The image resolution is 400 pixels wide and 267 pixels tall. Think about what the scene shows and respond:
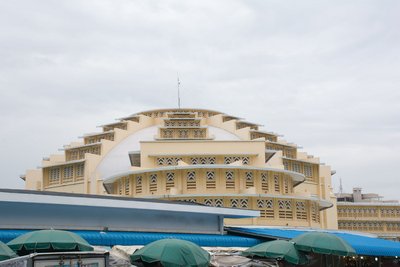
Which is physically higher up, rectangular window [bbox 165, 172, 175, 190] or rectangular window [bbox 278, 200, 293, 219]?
rectangular window [bbox 165, 172, 175, 190]

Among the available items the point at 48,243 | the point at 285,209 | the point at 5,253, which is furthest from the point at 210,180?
the point at 5,253

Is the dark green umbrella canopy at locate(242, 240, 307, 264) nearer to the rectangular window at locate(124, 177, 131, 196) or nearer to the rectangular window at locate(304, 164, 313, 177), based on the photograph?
the rectangular window at locate(124, 177, 131, 196)

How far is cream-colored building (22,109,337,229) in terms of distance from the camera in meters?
34.8

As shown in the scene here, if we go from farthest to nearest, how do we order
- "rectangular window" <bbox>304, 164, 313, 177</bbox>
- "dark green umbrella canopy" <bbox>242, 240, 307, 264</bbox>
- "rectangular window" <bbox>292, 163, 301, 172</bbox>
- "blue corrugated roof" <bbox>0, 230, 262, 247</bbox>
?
"rectangular window" <bbox>304, 164, 313, 177</bbox> < "rectangular window" <bbox>292, 163, 301, 172</bbox> < "blue corrugated roof" <bbox>0, 230, 262, 247</bbox> < "dark green umbrella canopy" <bbox>242, 240, 307, 264</bbox>

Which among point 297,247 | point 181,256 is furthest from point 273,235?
point 181,256

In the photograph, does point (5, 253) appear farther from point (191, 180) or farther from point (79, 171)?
point (79, 171)

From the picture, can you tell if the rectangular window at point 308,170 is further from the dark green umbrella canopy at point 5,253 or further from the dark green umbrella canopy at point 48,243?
the dark green umbrella canopy at point 5,253

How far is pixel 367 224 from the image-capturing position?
7006 cm

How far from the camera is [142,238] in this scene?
19297 mm

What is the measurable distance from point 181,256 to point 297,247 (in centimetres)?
455

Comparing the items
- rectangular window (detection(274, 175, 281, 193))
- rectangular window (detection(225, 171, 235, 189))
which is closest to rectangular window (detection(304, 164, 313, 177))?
rectangular window (detection(274, 175, 281, 193))

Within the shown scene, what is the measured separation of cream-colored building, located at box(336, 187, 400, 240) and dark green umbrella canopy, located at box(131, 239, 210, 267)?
56.2m

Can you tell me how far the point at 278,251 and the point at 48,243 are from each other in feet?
21.8

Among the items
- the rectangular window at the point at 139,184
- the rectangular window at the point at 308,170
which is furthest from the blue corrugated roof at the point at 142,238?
the rectangular window at the point at 308,170
